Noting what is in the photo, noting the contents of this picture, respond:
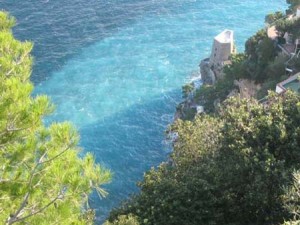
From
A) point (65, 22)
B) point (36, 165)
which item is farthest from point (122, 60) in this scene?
point (36, 165)

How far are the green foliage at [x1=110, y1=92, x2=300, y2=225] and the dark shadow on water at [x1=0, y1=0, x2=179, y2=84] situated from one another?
36359mm

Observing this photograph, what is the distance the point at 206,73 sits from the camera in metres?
51.1

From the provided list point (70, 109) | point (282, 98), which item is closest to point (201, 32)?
point (70, 109)

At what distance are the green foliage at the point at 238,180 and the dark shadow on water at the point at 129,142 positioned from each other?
17390mm

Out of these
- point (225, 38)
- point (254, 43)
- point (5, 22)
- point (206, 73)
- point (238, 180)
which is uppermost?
point (5, 22)

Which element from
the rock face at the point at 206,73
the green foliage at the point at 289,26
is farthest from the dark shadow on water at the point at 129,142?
the green foliage at the point at 289,26

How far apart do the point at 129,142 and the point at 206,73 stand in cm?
1168

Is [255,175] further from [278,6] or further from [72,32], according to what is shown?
[278,6]

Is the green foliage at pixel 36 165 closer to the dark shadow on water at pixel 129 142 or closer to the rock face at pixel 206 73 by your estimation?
the dark shadow on water at pixel 129 142

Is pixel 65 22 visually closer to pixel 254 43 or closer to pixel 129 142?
pixel 129 142

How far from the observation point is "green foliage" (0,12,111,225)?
36.6 feet

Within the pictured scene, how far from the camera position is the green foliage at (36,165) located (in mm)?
11148

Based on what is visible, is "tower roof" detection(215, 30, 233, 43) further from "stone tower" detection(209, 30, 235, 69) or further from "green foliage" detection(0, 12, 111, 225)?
"green foliage" detection(0, 12, 111, 225)

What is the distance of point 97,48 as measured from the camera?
199 feet
